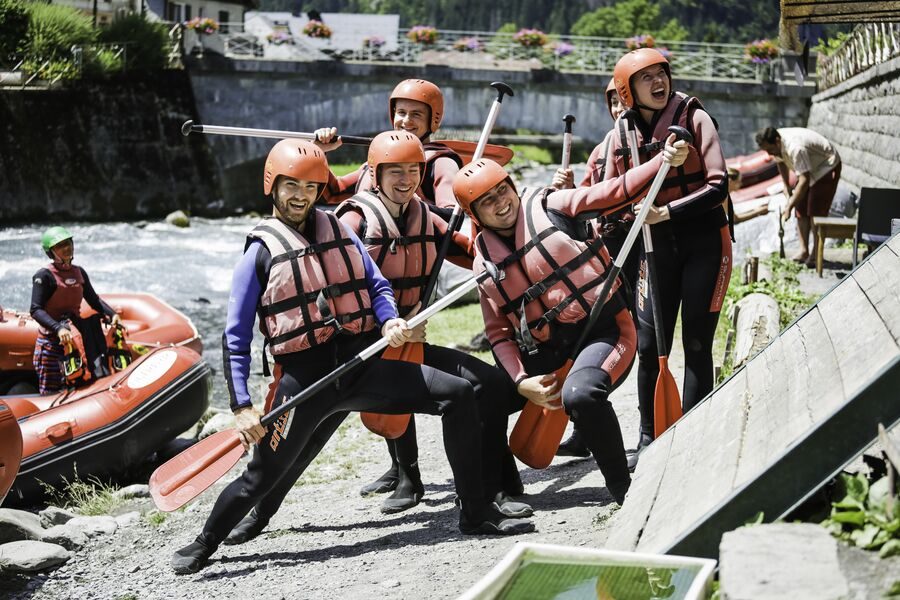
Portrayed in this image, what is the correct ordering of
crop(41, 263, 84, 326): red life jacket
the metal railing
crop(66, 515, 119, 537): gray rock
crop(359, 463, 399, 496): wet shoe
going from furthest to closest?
the metal railing < crop(41, 263, 84, 326): red life jacket < crop(66, 515, 119, 537): gray rock < crop(359, 463, 399, 496): wet shoe

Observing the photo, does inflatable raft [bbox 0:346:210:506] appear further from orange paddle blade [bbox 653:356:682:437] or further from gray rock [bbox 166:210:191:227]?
gray rock [bbox 166:210:191:227]

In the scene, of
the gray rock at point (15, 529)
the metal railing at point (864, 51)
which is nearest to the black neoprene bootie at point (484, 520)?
the gray rock at point (15, 529)

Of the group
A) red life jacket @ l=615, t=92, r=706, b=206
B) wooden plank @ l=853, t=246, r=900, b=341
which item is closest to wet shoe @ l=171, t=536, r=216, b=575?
red life jacket @ l=615, t=92, r=706, b=206

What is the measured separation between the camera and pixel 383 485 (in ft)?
20.6

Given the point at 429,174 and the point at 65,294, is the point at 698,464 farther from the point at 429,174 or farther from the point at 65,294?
the point at 65,294

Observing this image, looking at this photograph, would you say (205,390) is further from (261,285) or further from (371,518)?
(261,285)

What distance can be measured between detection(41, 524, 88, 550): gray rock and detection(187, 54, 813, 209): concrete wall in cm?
2400

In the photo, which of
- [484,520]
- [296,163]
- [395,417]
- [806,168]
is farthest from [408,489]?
[806,168]

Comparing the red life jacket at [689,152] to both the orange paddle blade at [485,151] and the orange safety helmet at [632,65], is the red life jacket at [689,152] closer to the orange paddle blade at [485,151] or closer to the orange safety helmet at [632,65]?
the orange safety helmet at [632,65]

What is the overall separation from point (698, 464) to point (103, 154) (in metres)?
25.9

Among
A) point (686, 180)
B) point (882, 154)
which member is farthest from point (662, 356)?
point (882, 154)

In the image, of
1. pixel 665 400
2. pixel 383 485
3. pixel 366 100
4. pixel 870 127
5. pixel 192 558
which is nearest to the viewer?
pixel 192 558

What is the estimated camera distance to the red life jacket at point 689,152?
207 inches

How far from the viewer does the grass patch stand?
7.57 metres
